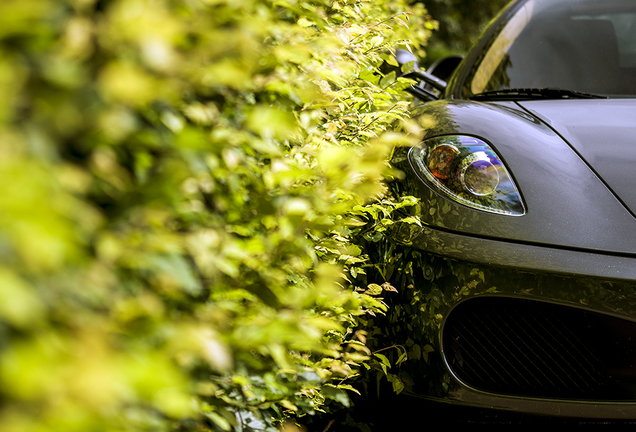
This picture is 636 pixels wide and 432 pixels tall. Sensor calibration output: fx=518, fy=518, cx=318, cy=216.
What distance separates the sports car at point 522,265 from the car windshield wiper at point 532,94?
527 mm

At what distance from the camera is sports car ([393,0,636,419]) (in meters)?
1.56

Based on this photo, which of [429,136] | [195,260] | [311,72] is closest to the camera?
[195,260]

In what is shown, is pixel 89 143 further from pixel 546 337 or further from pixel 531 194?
pixel 546 337

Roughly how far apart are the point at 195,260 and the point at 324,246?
706 mm

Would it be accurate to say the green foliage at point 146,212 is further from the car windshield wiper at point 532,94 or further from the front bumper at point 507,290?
the car windshield wiper at point 532,94

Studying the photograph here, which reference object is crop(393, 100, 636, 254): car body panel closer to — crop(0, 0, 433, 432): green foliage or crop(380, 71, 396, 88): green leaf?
crop(380, 71, 396, 88): green leaf

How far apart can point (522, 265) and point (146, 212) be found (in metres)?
1.25

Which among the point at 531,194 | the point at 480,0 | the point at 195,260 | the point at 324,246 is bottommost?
the point at 480,0

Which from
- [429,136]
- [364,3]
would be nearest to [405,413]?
[429,136]

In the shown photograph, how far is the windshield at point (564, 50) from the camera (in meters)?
2.59

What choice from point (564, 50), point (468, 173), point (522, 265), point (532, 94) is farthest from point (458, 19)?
point (522, 265)

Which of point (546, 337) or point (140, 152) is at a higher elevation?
point (140, 152)

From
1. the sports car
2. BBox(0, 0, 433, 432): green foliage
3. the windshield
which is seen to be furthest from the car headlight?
the windshield

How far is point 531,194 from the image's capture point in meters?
1.65
